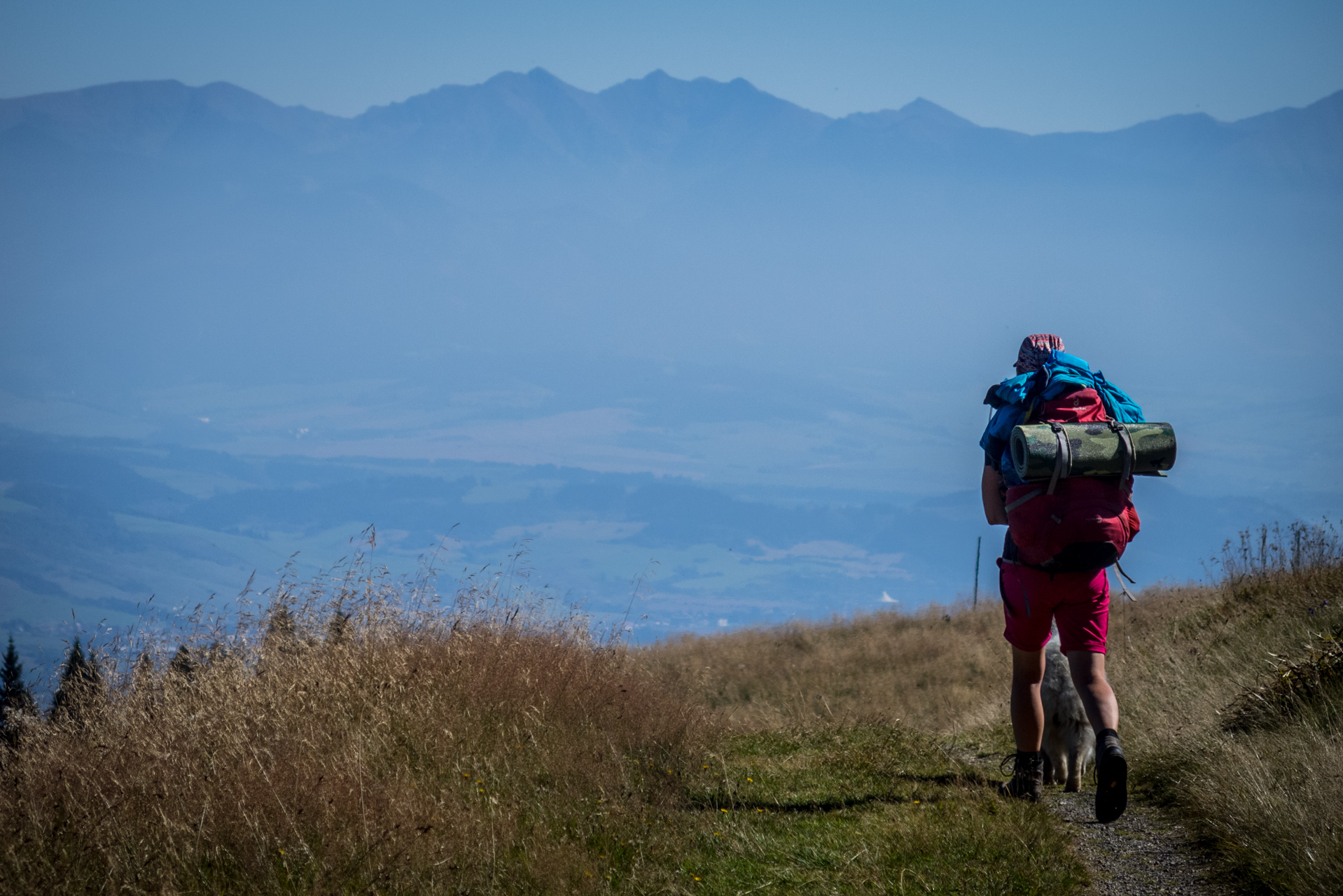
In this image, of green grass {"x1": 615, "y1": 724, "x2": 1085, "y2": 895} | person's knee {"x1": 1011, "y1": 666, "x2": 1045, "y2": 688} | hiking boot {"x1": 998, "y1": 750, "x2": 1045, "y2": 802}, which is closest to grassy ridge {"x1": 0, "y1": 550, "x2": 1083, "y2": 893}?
green grass {"x1": 615, "y1": 724, "x2": 1085, "y2": 895}

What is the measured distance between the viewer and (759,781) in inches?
244

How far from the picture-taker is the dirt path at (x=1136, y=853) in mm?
4284

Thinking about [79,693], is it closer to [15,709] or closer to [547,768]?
[15,709]

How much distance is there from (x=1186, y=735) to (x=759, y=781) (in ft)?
9.00

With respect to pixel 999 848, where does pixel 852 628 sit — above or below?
below

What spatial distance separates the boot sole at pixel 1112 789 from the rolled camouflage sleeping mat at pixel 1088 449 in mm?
1392

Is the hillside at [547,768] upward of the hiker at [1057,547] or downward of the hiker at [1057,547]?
downward

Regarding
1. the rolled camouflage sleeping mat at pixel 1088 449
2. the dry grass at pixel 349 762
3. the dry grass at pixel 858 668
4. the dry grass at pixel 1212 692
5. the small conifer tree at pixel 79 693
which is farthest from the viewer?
the dry grass at pixel 858 668

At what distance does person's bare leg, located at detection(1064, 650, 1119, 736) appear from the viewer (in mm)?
4742

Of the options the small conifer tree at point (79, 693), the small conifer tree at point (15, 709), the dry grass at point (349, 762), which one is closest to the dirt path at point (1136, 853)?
the dry grass at point (349, 762)

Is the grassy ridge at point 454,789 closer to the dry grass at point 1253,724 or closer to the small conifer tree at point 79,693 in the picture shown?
the small conifer tree at point 79,693

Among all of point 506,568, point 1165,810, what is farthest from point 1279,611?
point 506,568

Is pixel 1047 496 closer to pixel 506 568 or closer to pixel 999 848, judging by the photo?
pixel 999 848

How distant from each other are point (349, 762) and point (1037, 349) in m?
4.30
